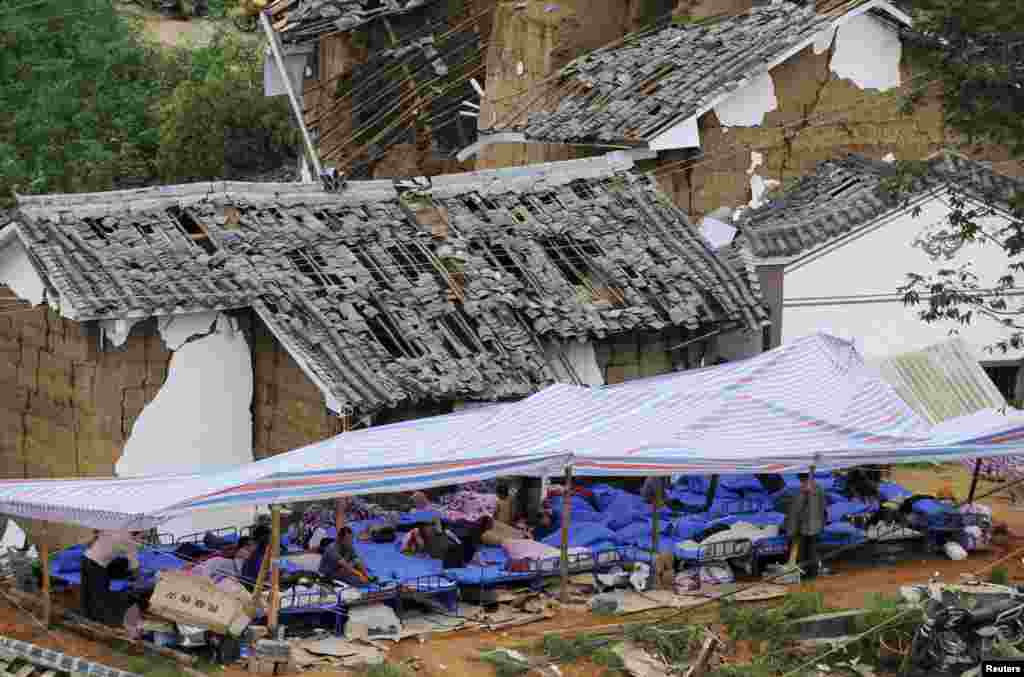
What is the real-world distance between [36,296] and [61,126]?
63.9ft

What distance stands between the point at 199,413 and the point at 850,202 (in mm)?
7978

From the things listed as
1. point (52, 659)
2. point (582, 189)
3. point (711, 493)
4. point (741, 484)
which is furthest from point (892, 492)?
point (52, 659)

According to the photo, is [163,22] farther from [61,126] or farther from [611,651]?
[611,651]

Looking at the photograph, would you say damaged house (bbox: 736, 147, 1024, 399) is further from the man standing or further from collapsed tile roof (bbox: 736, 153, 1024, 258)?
the man standing

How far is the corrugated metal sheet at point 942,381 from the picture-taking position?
22031mm

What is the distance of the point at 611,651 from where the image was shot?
1502 centimetres

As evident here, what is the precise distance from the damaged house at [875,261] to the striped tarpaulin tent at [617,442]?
317 centimetres

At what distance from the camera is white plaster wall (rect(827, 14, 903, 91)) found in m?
24.7

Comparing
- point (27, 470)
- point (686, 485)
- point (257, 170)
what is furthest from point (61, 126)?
point (686, 485)

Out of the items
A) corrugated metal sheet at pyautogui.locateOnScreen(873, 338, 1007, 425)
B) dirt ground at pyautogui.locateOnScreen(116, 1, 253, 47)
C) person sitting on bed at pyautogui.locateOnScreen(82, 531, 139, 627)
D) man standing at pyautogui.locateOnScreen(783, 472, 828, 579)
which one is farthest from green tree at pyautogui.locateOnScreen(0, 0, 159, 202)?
man standing at pyautogui.locateOnScreen(783, 472, 828, 579)

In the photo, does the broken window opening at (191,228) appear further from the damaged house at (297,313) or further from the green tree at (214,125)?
the green tree at (214,125)

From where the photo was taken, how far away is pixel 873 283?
22.4m

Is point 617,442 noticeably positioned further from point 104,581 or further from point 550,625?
point 104,581

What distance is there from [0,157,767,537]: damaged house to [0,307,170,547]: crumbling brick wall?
23mm
